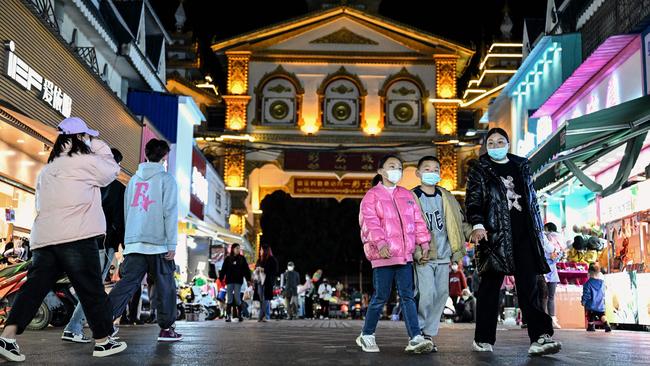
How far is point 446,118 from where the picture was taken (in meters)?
36.1

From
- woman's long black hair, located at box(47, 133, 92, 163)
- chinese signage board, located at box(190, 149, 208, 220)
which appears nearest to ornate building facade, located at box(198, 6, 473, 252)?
chinese signage board, located at box(190, 149, 208, 220)

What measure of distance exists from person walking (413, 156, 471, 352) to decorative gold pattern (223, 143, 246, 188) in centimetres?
2824

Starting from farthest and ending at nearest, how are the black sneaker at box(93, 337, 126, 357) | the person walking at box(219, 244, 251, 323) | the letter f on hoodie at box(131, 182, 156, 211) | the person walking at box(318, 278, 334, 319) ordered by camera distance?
the person walking at box(318, 278, 334, 319) → the person walking at box(219, 244, 251, 323) → the letter f on hoodie at box(131, 182, 156, 211) → the black sneaker at box(93, 337, 126, 357)

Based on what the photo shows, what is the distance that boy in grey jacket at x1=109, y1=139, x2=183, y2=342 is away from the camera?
7973mm

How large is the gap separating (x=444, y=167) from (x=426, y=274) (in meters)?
28.2

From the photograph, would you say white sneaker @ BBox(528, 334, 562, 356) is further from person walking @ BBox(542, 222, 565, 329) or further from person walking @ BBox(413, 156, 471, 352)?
person walking @ BBox(542, 222, 565, 329)

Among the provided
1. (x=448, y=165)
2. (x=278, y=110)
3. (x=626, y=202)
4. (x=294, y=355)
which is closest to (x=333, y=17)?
(x=278, y=110)

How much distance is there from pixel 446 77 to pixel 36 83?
25.9 meters

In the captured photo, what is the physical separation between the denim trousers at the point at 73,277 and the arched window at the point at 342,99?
3062cm

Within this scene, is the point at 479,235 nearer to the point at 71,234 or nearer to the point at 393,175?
the point at 393,175

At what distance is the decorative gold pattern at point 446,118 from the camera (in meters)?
36.0

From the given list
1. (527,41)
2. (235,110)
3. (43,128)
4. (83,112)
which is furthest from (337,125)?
(43,128)

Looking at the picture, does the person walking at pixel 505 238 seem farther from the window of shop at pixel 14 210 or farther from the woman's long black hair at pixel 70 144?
the window of shop at pixel 14 210

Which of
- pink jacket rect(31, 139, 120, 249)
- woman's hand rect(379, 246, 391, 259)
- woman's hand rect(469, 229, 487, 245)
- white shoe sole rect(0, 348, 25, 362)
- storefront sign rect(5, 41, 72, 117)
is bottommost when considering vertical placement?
white shoe sole rect(0, 348, 25, 362)
